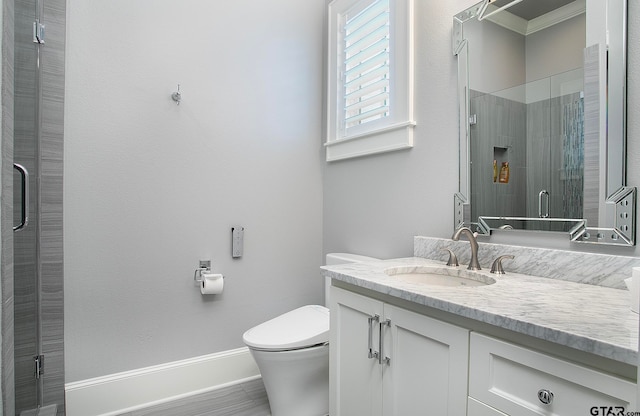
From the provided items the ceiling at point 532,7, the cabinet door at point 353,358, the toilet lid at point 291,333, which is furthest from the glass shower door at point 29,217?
the ceiling at point 532,7

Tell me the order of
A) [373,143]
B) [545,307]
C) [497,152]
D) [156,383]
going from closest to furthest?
[545,307] → [497,152] → [156,383] → [373,143]

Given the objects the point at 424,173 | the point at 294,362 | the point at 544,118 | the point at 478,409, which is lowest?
the point at 294,362

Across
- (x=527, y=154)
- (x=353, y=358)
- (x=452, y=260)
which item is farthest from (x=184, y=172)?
(x=527, y=154)

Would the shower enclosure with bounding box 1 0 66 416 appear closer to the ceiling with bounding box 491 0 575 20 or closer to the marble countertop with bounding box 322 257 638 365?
the marble countertop with bounding box 322 257 638 365

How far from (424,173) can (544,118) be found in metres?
0.58

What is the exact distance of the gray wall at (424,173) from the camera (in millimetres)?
1636

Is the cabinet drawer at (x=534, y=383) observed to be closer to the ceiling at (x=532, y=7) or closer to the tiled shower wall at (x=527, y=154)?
the tiled shower wall at (x=527, y=154)

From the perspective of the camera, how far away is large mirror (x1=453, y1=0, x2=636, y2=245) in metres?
1.12

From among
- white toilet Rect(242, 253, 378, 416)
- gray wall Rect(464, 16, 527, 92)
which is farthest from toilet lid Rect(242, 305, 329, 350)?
gray wall Rect(464, 16, 527, 92)

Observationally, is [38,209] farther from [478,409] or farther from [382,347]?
[478,409]

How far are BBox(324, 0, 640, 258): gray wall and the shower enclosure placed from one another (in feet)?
5.38

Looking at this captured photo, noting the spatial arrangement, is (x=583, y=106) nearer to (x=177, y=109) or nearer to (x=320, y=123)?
(x=320, y=123)

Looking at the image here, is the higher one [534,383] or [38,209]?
[38,209]

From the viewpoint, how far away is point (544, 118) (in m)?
1.30
